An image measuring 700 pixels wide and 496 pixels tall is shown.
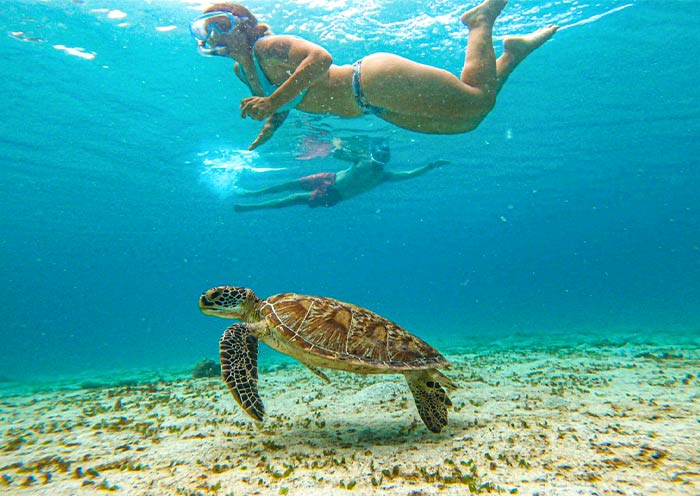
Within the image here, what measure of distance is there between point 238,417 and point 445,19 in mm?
14283

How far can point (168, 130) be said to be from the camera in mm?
20172

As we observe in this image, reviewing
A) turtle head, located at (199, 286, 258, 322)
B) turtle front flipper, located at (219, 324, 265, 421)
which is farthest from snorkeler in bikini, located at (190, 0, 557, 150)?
turtle front flipper, located at (219, 324, 265, 421)

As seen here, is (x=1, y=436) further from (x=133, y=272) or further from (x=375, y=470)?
(x=133, y=272)

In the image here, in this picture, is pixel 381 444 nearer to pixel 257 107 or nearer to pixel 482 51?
pixel 257 107

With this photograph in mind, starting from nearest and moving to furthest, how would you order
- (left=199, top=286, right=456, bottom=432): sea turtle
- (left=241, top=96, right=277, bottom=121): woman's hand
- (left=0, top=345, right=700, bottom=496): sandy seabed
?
(left=0, top=345, right=700, bottom=496): sandy seabed
(left=199, top=286, right=456, bottom=432): sea turtle
(left=241, top=96, right=277, bottom=121): woman's hand

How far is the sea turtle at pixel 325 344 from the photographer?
3.97 metres

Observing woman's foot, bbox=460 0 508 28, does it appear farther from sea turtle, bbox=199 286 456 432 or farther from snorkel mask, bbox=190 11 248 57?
sea turtle, bbox=199 286 456 432

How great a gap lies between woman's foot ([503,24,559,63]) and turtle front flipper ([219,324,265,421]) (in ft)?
18.4

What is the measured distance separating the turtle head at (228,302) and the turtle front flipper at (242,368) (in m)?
0.39

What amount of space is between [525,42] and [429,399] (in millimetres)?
5388

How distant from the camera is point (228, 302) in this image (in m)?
4.52

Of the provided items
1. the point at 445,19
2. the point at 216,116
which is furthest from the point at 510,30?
the point at 216,116

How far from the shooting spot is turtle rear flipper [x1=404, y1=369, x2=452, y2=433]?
4195mm

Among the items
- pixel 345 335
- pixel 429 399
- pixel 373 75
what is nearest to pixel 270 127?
pixel 373 75
